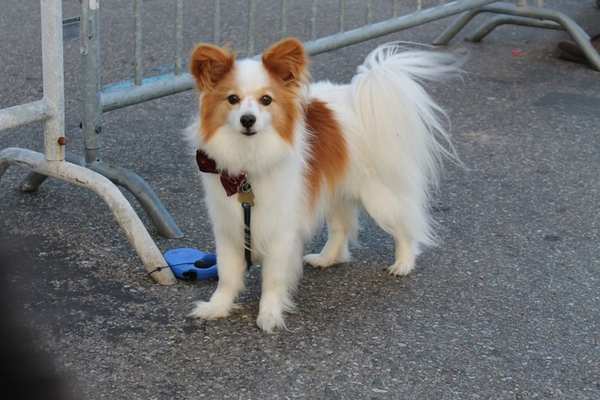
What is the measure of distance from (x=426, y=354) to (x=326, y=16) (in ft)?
17.0

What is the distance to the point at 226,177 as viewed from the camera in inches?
143

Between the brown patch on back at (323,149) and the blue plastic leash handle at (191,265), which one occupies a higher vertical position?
the brown patch on back at (323,149)

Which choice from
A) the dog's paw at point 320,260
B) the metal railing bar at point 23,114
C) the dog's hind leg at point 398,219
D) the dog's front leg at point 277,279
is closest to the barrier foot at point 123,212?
the metal railing bar at point 23,114

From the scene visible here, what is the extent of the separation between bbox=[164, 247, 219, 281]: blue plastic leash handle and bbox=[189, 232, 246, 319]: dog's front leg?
26 cm

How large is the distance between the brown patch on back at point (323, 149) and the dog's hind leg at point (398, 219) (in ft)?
0.72

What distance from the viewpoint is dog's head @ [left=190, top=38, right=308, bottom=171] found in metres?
3.50

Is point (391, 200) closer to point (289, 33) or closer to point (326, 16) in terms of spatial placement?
point (289, 33)

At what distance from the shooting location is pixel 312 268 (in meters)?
4.29

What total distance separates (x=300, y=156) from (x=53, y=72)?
1158mm

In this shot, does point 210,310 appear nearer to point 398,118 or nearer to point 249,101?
point 249,101

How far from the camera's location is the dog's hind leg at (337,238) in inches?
168

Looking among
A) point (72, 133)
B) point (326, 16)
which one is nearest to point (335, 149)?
point (72, 133)

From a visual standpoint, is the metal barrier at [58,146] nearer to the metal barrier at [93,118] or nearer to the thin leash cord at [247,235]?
the metal barrier at [93,118]

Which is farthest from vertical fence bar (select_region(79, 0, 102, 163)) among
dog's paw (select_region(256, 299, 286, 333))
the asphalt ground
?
dog's paw (select_region(256, 299, 286, 333))
